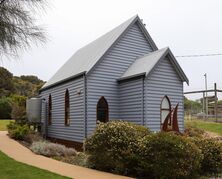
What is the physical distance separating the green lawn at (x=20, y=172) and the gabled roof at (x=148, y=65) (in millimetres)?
8441

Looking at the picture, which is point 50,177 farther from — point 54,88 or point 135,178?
point 54,88

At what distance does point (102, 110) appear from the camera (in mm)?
21562

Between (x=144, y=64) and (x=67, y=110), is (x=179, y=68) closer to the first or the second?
(x=144, y=64)

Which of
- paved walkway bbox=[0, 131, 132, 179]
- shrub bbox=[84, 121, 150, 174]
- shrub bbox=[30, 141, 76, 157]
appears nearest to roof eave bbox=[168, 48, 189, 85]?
shrub bbox=[84, 121, 150, 174]

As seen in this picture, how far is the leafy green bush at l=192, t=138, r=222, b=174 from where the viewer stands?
1477 cm

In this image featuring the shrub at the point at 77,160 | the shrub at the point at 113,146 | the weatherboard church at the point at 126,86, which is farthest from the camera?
the weatherboard church at the point at 126,86

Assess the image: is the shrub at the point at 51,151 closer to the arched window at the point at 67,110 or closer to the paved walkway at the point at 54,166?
the paved walkway at the point at 54,166

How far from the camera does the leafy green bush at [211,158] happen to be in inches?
582

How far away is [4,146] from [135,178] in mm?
10637

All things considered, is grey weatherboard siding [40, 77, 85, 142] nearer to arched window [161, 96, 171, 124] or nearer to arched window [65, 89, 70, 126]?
arched window [65, 89, 70, 126]

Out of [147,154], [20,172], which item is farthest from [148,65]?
[20,172]

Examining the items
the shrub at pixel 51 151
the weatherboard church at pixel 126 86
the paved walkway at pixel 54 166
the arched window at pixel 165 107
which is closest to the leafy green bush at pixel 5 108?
the weatherboard church at pixel 126 86

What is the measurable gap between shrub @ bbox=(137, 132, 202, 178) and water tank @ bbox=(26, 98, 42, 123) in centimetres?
1753

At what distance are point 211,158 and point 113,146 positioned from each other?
397cm
